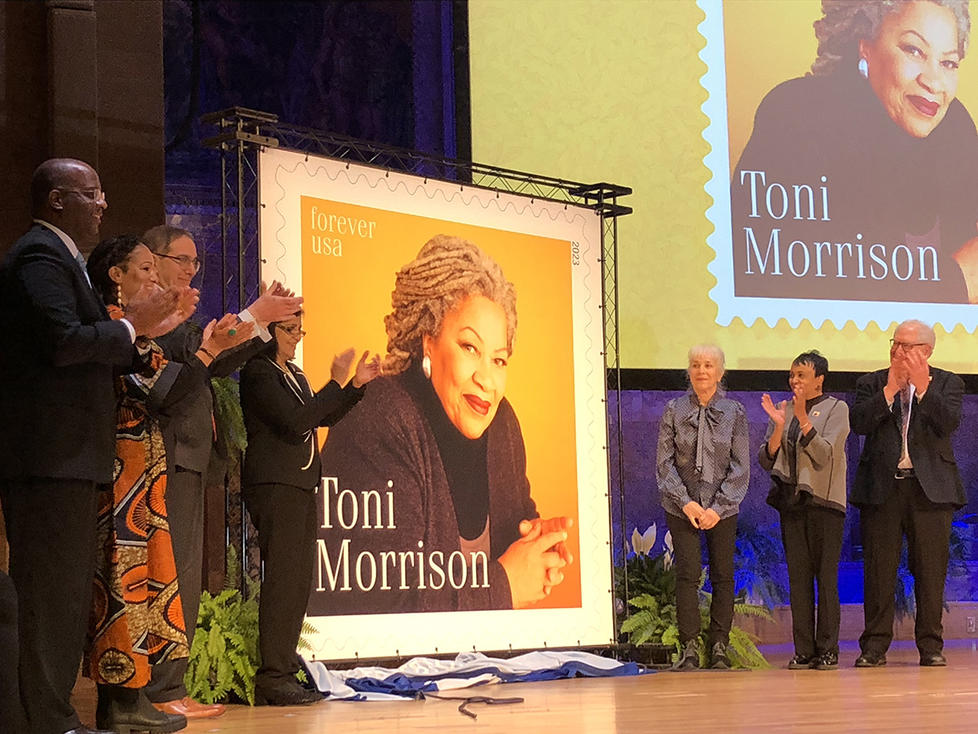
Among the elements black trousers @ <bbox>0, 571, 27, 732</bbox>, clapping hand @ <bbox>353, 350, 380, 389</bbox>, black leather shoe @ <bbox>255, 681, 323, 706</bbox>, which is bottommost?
black leather shoe @ <bbox>255, 681, 323, 706</bbox>

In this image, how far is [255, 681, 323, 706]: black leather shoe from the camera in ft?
14.6

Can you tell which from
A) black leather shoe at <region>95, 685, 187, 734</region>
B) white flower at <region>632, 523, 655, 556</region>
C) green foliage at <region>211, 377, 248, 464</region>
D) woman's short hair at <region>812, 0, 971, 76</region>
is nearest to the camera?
black leather shoe at <region>95, 685, 187, 734</region>

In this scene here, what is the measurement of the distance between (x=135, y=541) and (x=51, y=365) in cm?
56

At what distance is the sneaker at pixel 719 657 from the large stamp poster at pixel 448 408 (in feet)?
1.58

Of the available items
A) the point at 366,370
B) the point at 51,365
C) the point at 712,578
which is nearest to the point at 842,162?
the point at 712,578

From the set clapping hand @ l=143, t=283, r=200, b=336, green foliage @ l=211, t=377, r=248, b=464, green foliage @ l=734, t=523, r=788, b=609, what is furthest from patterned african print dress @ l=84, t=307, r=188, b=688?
green foliage @ l=734, t=523, r=788, b=609

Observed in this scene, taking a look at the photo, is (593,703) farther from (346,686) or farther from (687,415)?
(687,415)

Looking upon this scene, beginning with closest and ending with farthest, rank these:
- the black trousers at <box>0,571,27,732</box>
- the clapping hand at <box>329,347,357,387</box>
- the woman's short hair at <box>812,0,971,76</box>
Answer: the black trousers at <box>0,571,27,732</box> → the clapping hand at <box>329,347,357,387</box> → the woman's short hair at <box>812,0,971,76</box>

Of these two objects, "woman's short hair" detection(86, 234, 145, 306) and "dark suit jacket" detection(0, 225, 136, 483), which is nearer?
"dark suit jacket" detection(0, 225, 136, 483)

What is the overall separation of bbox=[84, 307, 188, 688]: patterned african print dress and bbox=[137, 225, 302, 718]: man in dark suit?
351mm

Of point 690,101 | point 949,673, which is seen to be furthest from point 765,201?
point 949,673

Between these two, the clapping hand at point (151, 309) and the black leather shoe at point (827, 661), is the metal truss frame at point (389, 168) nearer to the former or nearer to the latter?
the black leather shoe at point (827, 661)

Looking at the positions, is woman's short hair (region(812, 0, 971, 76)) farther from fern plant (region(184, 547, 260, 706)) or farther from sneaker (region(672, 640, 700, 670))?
fern plant (region(184, 547, 260, 706))

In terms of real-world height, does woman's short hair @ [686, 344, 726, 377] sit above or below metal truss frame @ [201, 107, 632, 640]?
below
